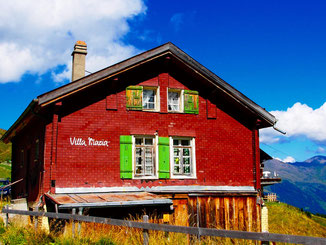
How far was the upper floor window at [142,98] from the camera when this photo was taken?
47.2ft

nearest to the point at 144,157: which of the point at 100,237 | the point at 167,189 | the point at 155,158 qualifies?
the point at 155,158

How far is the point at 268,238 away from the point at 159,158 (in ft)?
29.6

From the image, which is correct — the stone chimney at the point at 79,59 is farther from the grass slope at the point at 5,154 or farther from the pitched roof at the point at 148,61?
the grass slope at the point at 5,154

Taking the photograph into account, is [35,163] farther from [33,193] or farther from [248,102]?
[248,102]

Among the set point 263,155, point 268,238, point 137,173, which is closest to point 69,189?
point 137,173

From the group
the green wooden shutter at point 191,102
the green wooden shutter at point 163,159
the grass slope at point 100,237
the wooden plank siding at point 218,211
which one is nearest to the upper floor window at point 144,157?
the green wooden shutter at point 163,159

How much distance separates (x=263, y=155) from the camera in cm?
2439

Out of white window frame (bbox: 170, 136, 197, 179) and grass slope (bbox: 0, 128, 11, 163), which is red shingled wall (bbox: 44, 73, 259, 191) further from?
grass slope (bbox: 0, 128, 11, 163)

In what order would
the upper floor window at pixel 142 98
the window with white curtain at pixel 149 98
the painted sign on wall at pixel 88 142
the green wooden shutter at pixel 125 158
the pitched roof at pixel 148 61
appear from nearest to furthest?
the pitched roof at pixel 148 61, the painted sign on wall at pixel 88 142, the green wooden shutter at pixel 125 158, the upper floor window at pixel 142 98, the window with white curtain at pixel 149 98

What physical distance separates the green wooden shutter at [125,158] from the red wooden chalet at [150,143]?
4 cm

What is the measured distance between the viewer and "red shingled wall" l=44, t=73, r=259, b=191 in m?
13.1

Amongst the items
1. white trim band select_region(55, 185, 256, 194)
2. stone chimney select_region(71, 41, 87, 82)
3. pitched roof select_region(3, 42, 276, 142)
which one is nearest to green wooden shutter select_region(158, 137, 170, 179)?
white trim band select_region(55, 185, 256, 194)

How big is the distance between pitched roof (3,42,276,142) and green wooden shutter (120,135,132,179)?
94.2 inches

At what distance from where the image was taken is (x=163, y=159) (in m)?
14.3
